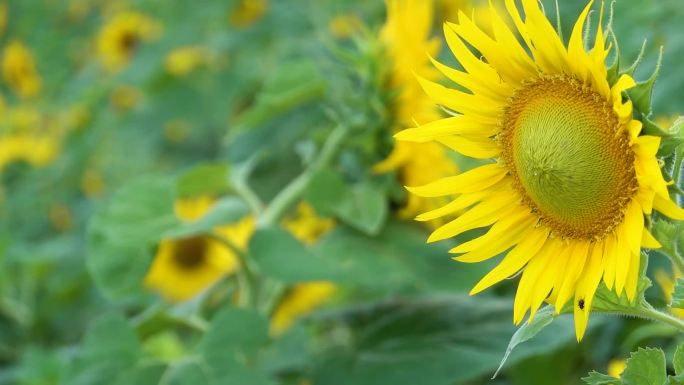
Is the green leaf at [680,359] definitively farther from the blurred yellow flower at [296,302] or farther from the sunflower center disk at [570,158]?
the blurred yellow flower at [296,302]

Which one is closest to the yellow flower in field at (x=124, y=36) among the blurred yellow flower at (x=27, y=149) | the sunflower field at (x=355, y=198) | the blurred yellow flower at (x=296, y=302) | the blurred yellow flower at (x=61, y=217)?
the sunflower field at (x=355, y=198)

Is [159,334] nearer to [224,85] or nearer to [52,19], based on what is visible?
[224,85]

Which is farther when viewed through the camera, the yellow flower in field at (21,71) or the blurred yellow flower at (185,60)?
the yellow flower in field at (21,71)

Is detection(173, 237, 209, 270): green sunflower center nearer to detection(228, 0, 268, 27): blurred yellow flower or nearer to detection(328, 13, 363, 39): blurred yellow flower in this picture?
detection(328, 13, 363, 39): blurred yellow flower

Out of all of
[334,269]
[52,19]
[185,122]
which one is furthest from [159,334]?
[52,19]

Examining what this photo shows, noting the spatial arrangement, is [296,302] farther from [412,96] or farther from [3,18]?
[3,18]

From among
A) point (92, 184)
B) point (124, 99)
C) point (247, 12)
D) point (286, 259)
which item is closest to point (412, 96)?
point (286, 259)
